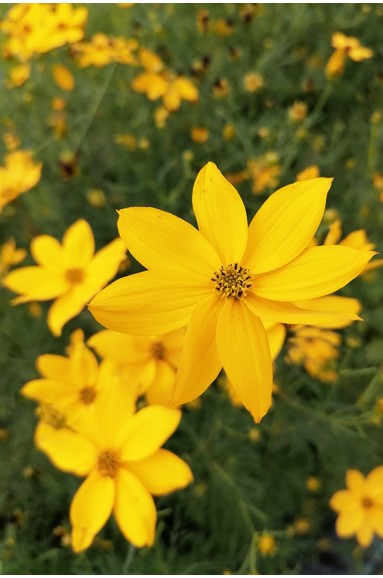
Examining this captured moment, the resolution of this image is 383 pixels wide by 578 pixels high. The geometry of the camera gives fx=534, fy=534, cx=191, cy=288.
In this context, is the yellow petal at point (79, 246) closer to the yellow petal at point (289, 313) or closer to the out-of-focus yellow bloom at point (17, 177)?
the out-of-focus yellow bloom at point (17, 177)

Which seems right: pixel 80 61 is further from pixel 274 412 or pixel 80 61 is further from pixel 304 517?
pixel 304 517

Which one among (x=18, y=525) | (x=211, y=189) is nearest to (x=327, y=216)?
(x=211, y=189)

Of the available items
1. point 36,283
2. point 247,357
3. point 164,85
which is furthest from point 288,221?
point 164,85

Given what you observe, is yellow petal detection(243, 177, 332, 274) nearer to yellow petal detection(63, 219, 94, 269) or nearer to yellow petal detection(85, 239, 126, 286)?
yellow petal detection(85, 239, 126, 286)

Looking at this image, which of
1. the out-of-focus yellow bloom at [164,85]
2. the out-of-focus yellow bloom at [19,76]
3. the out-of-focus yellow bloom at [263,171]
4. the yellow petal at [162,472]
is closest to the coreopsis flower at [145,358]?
the yellow petal at [162,472]

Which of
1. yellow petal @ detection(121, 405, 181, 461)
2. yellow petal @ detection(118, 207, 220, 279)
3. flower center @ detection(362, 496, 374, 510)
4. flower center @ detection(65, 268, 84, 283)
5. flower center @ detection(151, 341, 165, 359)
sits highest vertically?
flower center @ detection(65, 268, 84, 283)

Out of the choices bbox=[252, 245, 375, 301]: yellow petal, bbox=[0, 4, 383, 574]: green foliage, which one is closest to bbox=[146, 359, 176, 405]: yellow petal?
bbox=[0, 4, 383, 574]: green foliage
